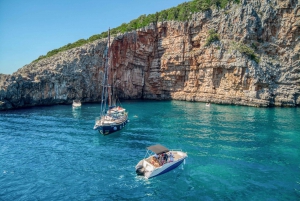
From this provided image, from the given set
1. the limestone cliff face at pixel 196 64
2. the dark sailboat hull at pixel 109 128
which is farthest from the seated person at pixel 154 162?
the limestone cliff face at pixel 196 64

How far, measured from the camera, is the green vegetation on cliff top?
272 feet

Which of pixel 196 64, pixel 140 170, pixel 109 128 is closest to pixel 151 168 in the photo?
pixel 140 170

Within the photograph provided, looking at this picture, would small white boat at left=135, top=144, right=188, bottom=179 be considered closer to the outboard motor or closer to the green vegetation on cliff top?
the outboard motor

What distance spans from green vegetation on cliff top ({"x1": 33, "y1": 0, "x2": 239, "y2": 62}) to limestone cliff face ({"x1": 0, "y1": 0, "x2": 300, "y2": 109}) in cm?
527

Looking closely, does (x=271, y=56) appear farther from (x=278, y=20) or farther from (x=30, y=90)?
(x=30, y=90)

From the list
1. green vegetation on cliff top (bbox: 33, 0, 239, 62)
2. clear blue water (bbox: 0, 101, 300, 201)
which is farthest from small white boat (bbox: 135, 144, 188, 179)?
green vegetation on cliff top (bbox: 33, 0, 239, 62)

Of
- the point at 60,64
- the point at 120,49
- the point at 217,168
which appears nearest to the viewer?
the point at 217,168

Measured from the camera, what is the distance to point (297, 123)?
4806 centimetres

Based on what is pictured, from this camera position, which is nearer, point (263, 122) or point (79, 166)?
point (79, 166)

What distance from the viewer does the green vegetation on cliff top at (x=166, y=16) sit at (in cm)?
8288

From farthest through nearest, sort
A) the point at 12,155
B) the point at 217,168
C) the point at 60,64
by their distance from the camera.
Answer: the point at 60,64 < the point at 12,155 < the point at 217,168

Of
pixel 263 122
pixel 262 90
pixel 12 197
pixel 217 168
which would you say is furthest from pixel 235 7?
pixel 12 197

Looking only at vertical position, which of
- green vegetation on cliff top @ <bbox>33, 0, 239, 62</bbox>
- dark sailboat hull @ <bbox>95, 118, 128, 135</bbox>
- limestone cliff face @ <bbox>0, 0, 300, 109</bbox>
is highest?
green vegetation on cliff top @ <bbox>33, 0, 239, 62</bbox>

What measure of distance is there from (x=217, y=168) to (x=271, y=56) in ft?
197
